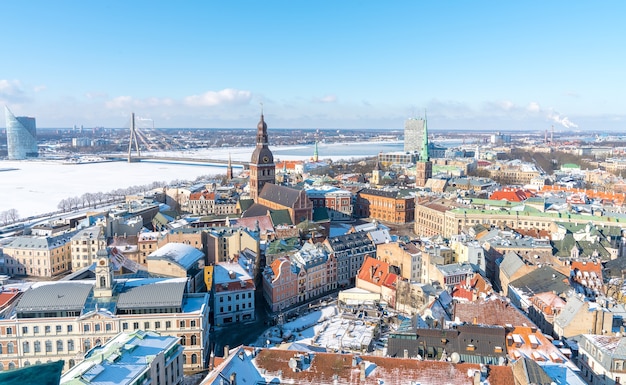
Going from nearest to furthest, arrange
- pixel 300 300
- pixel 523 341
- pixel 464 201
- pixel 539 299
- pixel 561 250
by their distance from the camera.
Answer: pixel 523 341
pixel 539 299
pixel 300 300
pixel 561 250
pixel 464 201

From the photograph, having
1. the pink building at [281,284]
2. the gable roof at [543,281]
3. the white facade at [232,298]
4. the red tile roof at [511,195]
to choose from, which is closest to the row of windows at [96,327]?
the white facade at [232,298]

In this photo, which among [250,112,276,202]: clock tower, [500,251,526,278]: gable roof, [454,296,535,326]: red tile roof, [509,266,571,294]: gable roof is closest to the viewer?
[454,296,535,326]: red tile roof

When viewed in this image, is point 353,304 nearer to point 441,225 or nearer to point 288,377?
point 288,377

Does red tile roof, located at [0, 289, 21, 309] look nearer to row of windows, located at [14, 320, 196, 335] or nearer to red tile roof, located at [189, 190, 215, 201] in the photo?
row of windows, located at [14, 320, 196, 335]

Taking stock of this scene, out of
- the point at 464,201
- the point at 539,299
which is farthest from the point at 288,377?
the point at 464,201

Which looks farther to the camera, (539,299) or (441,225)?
(441,225)

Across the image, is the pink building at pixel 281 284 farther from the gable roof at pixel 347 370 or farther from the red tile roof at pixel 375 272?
the gable roof at pixel 347 370

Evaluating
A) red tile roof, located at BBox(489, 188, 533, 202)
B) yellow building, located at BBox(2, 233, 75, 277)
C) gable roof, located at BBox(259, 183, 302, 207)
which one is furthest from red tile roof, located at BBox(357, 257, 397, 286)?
red tile roof, located at BBox(489, 188, 533, 202)
